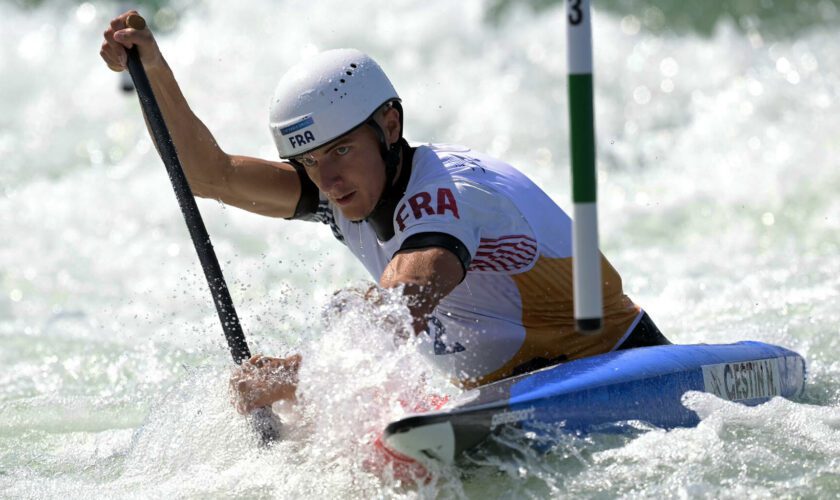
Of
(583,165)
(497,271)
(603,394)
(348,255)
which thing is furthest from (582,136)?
(348,255)

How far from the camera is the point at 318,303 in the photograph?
7.32 metres

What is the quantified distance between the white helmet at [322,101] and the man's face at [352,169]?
4cm

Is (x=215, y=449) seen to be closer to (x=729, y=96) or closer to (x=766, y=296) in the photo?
(x=766, y=296)

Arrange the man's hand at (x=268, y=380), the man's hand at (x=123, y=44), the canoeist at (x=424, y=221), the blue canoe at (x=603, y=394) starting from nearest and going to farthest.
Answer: the blue canoe at (x=603, y=394), the canoeist at (x=424, y=221), the man's hand at (x=268, y=380), the man's hand at (x=123, y=44)

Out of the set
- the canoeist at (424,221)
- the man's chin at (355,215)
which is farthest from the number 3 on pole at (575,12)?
the man's chin at (355,215)

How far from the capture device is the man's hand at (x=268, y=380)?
346 centimetres

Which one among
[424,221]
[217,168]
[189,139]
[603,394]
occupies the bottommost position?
[603,394]

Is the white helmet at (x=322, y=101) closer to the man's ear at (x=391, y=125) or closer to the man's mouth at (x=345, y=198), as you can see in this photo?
the man's ear at (x=391, y=125)

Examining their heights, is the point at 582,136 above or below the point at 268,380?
above

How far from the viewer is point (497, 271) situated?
3.66 metres

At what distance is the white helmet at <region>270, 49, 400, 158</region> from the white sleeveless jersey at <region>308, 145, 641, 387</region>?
26cm

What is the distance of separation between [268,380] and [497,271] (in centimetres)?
80

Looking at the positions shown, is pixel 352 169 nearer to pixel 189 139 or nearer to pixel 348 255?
pixel 189 139

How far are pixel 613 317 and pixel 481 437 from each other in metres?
1.00
